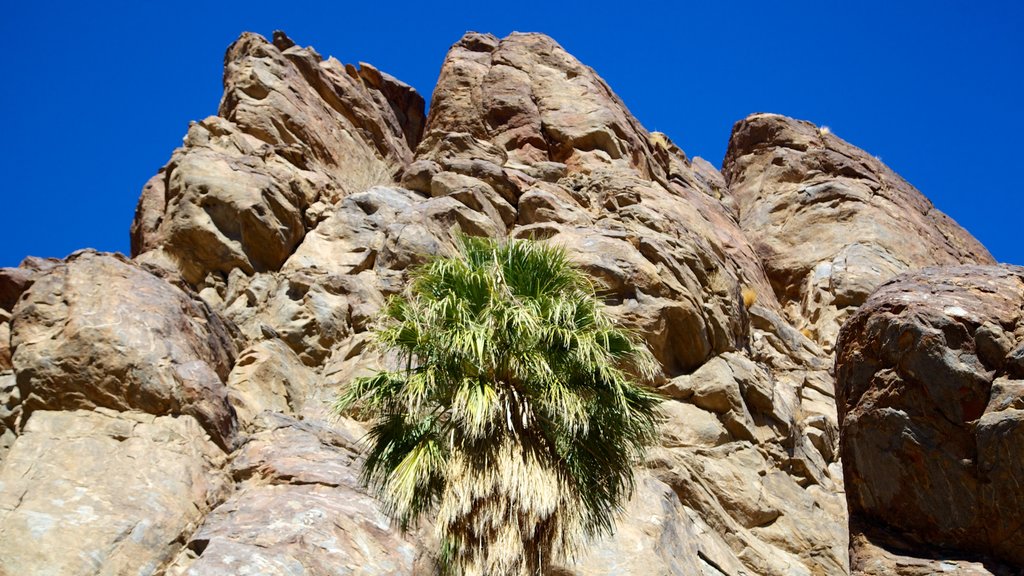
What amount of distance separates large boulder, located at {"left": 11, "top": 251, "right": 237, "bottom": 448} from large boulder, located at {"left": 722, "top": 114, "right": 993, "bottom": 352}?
55.9 feet

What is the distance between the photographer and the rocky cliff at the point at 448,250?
13969 millimetres

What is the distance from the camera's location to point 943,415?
1416cm

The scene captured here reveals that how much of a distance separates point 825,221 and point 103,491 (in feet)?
78.4

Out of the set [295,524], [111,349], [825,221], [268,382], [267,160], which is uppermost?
[825,221]

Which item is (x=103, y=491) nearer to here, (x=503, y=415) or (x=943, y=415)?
(x=503, y=415)

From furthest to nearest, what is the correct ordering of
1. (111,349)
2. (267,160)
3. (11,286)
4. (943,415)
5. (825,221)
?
(825,221) < (267,160) < (11,286) < (111,349) < (943,415)

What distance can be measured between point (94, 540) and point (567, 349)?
6.45 meters

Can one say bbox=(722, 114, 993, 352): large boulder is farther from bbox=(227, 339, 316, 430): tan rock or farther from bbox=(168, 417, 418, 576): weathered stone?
bbox=(168, 417, 418, 576): weathered stone

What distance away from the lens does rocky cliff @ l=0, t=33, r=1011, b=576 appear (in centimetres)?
1397

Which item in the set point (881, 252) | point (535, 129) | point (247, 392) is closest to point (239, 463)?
point (247, 392)

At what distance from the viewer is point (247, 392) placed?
58.5 ft

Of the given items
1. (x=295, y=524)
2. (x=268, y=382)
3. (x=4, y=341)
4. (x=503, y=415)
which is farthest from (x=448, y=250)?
(x=503, y=415)

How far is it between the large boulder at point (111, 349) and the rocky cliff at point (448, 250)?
0.14 feet

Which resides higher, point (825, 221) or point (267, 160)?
point (825, 221)
